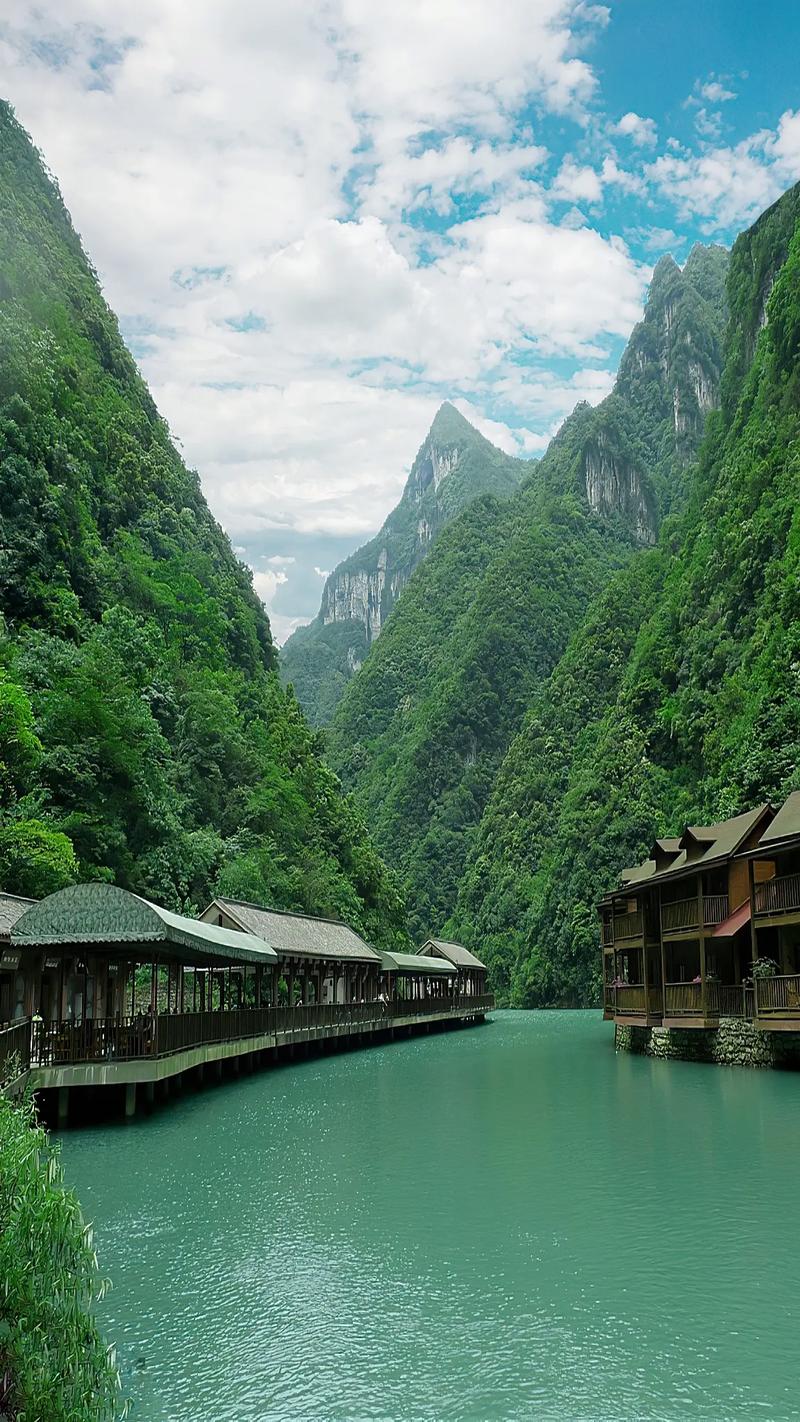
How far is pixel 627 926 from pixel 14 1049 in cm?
2668

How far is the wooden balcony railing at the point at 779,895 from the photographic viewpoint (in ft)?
91.2

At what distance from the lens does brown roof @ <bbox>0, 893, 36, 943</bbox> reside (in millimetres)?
19958

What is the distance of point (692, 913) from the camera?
1330 inches

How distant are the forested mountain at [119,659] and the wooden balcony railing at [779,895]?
1838cm

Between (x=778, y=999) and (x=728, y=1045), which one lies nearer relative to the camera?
(x=778, y=999)

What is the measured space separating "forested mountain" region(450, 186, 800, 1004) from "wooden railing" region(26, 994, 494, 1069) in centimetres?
→ 2123

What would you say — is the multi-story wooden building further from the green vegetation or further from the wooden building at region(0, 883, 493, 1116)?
the green vegetation

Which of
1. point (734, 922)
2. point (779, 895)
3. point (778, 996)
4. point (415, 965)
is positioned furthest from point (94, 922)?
point (415, 965)

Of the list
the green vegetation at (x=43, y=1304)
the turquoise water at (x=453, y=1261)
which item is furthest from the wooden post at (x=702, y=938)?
the green vegetation at (x=43, y=1304)

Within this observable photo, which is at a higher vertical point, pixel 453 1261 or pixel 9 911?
pixel 9 911

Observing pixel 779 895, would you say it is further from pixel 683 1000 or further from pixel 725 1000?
pixel 683 1000

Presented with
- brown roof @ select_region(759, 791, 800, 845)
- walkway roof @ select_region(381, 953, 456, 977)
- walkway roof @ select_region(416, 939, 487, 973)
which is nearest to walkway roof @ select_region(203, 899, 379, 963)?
walkway roof @ select_region(381, 953, 456, 977)

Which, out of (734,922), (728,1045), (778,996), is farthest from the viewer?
(734,922)

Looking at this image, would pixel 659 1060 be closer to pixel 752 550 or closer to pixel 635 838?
pixel 752 550
